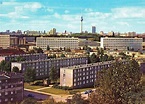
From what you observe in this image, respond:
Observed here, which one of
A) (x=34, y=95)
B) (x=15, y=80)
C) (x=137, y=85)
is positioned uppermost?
(x=137, y=85)

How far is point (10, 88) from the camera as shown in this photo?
54.6 ft

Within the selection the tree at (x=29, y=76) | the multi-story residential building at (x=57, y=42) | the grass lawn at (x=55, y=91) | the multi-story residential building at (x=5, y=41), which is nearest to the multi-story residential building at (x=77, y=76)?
the grass lawn at (x=55, y=91)

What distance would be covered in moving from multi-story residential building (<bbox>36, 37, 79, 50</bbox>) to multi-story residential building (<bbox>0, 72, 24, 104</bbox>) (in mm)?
37009

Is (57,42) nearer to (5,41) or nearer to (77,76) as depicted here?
(5,41)

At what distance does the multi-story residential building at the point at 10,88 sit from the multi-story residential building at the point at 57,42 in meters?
37.0

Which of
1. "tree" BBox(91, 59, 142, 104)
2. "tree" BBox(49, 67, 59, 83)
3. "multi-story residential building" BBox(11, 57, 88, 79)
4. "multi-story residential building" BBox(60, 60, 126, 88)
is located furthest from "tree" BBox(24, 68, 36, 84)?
"tree" BBox(91, 59, 142, 104)

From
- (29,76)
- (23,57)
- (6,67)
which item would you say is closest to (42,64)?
(6,67)

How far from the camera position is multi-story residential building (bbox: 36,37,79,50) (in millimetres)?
54188

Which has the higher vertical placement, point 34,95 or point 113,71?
point 113,71

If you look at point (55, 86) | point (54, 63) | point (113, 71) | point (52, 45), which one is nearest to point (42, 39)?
point (52, 45)

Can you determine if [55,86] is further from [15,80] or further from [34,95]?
[15,80]

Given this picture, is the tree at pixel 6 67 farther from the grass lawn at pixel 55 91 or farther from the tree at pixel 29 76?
the grass lawn at pixel 55 91

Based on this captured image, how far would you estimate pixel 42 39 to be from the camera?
5403 centimetres

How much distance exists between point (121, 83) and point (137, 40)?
50453 mm
